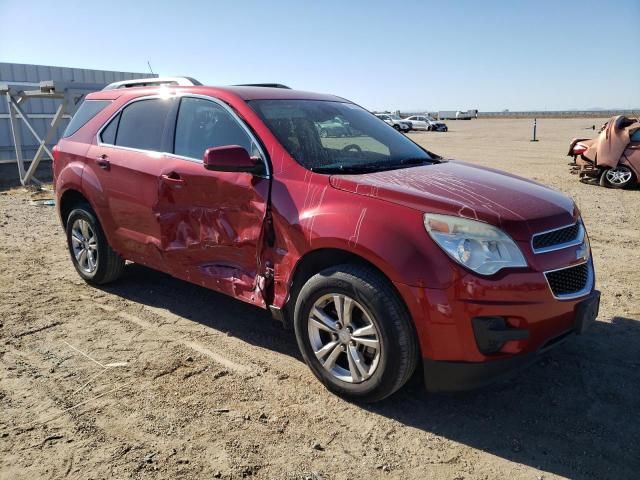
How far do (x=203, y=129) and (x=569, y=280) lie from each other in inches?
107

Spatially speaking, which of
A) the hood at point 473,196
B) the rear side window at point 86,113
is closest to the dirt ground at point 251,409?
the hood at point 473,196

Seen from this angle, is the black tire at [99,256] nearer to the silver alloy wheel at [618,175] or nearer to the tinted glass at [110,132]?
the tinted glass at [110,132]

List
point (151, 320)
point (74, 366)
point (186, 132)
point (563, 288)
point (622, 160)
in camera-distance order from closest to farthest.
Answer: point (563, 288) → point (74, 366) → point (186, 132) → point (151, 320) → point (622, 160)

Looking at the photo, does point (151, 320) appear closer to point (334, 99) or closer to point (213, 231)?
point (213, 231)

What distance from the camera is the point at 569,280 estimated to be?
300 cm

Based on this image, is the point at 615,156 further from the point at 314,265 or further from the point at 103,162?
the point at 103,162

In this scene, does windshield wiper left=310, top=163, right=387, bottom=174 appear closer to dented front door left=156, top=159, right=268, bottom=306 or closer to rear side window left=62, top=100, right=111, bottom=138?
dented front door left=156, top=159, right=268, bottom=306

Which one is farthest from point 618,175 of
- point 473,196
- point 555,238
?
point 473,196

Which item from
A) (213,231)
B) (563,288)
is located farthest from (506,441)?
(213,231)

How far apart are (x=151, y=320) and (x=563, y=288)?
3181 millimetres

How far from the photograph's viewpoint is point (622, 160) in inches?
461

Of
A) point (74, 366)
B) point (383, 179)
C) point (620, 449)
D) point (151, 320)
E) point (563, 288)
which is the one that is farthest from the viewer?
point (151, 320)

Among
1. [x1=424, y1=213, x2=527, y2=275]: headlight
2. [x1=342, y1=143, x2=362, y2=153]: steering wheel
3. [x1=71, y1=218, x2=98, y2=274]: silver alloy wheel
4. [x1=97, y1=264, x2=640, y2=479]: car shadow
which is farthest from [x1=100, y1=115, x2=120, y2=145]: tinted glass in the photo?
[x1=424, y1=213, x2=527, y2=275]: headlight

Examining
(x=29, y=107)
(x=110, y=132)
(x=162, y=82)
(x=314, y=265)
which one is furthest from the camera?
(x=29, y=107)
